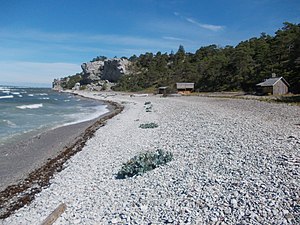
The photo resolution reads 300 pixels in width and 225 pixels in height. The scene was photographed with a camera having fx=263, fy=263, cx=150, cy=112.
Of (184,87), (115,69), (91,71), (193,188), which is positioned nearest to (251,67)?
(184,87)

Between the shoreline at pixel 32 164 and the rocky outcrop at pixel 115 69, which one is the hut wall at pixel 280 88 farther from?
the rocky outcrop at pixel 115 69

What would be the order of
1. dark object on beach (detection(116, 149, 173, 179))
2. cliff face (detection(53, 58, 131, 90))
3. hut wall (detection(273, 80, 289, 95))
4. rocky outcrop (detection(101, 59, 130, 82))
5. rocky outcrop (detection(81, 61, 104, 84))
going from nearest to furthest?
dark object on beach (detection(116, 149, 173, 179)) → hut wall (detection(273, 80, 289, 95)) → rocky outcrop (detection(101, 59, 130, 82)) → cliff face (detection(53, 58, 131, 90)) → rocky outcrop (detection(81, 61, 104, 84))

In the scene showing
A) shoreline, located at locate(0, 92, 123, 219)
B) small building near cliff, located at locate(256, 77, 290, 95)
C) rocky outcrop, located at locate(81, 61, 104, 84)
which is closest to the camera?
shoreline, located at locate(0, 92, 123, 219)

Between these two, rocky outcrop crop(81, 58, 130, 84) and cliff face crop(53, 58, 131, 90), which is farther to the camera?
cliff face crop(53, 58, 131, 90)

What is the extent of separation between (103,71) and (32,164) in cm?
14809

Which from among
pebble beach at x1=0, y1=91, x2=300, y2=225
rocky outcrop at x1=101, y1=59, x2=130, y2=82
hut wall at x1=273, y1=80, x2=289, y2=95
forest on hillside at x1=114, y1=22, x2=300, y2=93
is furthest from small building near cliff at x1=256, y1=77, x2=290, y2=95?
rocky outcrop at x1=101, y1=59, x2=130, y2=82

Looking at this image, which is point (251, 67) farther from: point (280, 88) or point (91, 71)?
point (91, 71)

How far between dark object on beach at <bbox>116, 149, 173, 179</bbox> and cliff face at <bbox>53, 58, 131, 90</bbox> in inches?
5132

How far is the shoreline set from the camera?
333 inches

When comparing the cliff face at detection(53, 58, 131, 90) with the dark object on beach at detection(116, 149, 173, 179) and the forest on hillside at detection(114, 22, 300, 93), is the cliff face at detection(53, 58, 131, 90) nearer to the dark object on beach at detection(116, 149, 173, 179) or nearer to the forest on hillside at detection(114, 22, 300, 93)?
the forest on hillside at detection(114, 22, 300, 93)

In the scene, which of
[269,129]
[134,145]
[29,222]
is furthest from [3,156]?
[269,129]

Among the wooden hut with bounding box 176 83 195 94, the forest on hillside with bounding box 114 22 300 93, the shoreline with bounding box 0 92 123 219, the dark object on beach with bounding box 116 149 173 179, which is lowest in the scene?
the shoreline with bounding box 0 92 123 219

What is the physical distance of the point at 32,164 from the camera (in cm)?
1216

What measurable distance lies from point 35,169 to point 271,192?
940 cm
